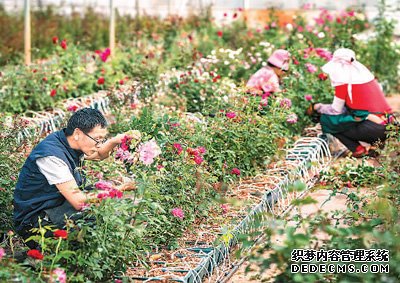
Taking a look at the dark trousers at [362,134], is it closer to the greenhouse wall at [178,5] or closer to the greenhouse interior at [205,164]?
the greenhouse interior at [205,164]

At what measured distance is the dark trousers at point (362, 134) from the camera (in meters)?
7.14

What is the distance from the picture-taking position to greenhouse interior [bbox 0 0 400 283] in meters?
3.28

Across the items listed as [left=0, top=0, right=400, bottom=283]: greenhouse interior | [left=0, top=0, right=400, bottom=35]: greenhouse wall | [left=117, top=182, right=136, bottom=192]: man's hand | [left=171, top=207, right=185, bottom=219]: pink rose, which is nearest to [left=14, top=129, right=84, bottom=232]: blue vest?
[left=0, top=0, right=400, bottom=283]: greenhouse interior

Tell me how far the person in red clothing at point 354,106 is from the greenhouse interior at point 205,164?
1cm

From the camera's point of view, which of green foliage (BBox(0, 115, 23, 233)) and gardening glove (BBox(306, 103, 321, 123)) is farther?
gardening glove (BBox(306, 103, 321, 123))

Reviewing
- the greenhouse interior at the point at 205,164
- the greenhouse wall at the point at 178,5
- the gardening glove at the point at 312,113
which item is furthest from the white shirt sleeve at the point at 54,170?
the greenhouse wall at the point at 178,5

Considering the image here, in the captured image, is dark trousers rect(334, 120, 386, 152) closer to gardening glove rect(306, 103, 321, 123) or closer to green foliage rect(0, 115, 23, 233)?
gardening glove rect(306, 103, 321, 123)

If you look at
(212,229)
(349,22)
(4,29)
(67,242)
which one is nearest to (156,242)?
(212,229)

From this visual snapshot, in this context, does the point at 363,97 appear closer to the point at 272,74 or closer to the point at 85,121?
the point at 272,74

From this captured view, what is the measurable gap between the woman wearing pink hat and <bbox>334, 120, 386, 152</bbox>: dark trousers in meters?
0.71

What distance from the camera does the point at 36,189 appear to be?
13.0ft

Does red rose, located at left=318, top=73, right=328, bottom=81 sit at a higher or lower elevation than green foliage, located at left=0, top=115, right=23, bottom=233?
higher

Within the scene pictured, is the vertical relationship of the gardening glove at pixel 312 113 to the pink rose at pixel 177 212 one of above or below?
below

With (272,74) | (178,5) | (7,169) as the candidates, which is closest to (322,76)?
(272,74)
